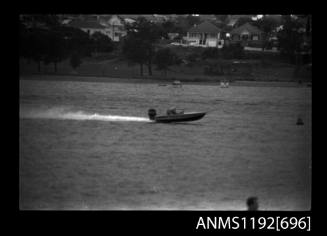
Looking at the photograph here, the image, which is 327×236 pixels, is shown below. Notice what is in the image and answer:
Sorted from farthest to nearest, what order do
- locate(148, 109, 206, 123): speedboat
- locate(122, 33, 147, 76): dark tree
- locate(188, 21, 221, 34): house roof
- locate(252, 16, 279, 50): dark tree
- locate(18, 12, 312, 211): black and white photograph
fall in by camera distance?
locate(188, 21, 221, 34): house roof, locate(252, 16, 279, 50): dark tree, locate(122, 33, 147, 76): dark tree, locate(148, 109, 206, 123): speedboat, locate(18, 12, 312, 211): black and white photograph

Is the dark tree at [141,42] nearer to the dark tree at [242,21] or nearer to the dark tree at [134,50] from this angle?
the dark tree at [134,50]

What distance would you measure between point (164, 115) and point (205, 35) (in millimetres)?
21199

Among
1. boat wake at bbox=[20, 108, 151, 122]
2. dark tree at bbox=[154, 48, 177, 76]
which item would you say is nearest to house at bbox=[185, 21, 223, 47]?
dark tree at bbox=[154, 48, 177, 76]

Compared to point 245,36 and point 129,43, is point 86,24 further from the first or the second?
point 245,36

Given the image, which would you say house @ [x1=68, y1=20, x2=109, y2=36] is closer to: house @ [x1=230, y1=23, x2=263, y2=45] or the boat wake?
house @ [x1=230, y1=23, x2=263, y2=45]

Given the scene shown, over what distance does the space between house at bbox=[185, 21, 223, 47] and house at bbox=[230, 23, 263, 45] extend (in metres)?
1.01

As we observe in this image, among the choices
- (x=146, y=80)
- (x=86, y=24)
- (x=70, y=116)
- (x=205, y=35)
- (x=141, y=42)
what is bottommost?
(x=70, y=116)

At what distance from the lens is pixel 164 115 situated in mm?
21953

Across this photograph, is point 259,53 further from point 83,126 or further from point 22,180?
point 22,180

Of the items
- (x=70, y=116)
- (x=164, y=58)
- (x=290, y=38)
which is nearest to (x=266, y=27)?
(x=290, y=38)

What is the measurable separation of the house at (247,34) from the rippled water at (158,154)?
4.58 metres

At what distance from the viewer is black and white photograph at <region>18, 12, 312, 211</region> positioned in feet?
42.5

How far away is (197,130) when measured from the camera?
22703 millimetres

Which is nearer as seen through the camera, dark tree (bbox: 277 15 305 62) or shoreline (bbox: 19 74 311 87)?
dark tree (bbox: 277 15 305 62)
